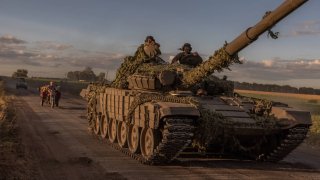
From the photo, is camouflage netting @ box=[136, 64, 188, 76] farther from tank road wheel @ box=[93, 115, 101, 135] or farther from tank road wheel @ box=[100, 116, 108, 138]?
tank road wheel @ box=[93, 115, 101, 135]

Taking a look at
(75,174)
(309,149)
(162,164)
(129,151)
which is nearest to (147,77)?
(129,151)

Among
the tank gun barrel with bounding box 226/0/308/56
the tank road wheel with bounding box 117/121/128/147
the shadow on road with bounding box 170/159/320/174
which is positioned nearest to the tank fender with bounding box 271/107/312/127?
the shadow on road with bounding box 170/159/320/174

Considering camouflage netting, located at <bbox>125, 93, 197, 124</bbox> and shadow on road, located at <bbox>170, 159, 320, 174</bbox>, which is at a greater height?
camouflage netting, located at <bbox>125, 93, 197, 124</bbox>

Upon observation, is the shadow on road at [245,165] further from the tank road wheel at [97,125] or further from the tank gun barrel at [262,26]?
the tank road wheel at [97,125]

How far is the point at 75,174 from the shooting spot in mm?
11070

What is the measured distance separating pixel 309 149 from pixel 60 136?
9066mm

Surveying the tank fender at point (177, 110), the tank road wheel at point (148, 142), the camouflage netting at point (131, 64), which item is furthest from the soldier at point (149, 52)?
the tank fender at point (177, 110)

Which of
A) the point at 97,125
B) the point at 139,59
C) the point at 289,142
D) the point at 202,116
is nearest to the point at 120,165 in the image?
the point at 202,116

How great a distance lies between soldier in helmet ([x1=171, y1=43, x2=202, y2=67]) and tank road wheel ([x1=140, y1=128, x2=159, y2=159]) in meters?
3.69

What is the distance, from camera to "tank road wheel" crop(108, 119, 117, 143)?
17.2 m

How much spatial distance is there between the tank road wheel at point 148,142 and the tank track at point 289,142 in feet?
11.0

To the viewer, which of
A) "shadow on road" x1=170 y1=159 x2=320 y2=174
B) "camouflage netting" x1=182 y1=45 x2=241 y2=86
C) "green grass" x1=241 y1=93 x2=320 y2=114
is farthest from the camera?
"green grass" x1=241 y1=93 x2=320 y2=114

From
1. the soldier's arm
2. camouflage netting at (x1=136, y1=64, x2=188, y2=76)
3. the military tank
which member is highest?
the soldier's arm

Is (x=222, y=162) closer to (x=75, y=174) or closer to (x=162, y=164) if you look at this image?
(x=162, y=164)
